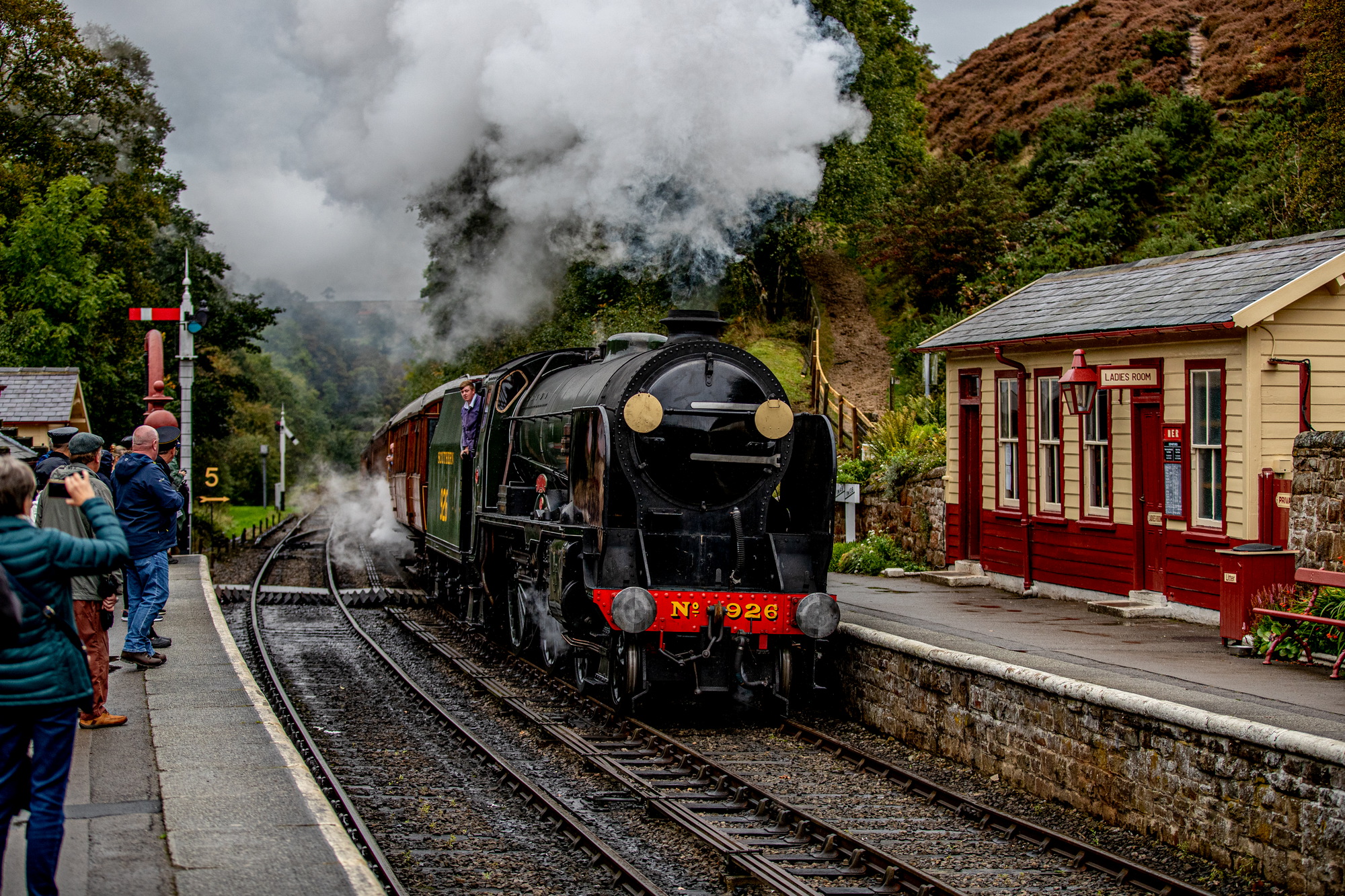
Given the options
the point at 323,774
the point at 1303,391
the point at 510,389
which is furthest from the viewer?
the point at 510,389

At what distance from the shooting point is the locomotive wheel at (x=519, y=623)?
38.3 feet

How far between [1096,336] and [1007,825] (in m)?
6.39

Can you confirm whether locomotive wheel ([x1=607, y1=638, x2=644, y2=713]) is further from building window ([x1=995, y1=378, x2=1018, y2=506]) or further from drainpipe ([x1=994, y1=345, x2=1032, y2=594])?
building window ([x1=995, y1=378, x2=1018, y2=506])

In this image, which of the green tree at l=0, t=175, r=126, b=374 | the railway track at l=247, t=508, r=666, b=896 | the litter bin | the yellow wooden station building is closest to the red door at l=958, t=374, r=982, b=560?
the yellow wooden station building

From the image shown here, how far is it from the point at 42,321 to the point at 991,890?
94.4 ft

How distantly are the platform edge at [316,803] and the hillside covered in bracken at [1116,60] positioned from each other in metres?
29.4

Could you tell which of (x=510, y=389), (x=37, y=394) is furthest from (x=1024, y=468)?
(x=37, y=394)

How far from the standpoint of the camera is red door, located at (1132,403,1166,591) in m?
11.4

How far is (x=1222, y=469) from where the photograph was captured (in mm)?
10578

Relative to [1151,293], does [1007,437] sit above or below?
below

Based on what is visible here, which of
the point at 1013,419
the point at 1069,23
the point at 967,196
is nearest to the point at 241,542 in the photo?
the point at 967,196

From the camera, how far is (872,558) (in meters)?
16.3

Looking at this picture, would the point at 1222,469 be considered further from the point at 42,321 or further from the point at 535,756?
the point at 42,321

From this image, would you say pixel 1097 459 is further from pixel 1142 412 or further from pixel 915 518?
pixel 915 518
